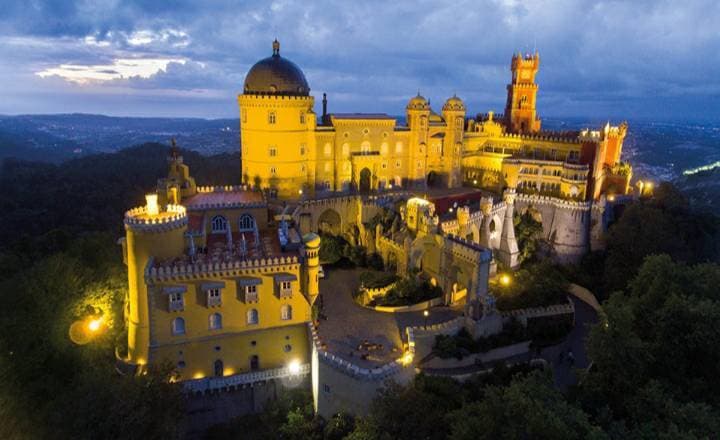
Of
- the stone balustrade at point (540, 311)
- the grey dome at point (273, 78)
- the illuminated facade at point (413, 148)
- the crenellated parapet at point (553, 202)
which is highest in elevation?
the grey dome at point (273, 78)

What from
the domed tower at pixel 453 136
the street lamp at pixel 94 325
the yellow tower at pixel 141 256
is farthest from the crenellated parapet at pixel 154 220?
the domed tower at pixel 453 136

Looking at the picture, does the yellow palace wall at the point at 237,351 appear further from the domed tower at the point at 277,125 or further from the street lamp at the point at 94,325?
the domed tower at the point at 277,125

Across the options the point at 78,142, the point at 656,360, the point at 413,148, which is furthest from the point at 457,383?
the point at 78,142

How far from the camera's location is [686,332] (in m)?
23.1

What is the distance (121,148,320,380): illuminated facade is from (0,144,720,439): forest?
2.29m

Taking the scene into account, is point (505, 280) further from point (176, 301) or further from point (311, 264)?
point (176, 301)

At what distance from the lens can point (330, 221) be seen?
44.1 meters

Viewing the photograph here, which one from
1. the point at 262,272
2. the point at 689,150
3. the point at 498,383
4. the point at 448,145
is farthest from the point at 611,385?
the point at 689,150

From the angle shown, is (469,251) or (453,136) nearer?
(469,251)

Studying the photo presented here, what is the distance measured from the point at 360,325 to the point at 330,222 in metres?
15.9

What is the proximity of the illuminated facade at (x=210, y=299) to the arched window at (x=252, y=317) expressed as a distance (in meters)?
0.06

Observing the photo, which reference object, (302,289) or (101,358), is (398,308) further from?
(101,358)

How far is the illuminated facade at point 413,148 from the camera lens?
41.9m

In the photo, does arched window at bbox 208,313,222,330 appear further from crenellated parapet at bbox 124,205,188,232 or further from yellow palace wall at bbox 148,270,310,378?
crenellated parapet at bbox 124,205,188,232
